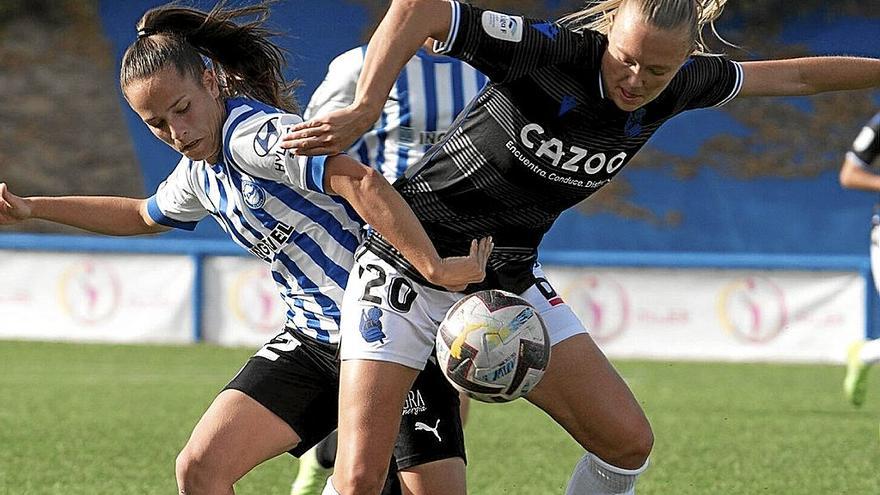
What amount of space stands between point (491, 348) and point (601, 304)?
10.1 metres

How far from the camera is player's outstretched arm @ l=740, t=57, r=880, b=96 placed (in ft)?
14.0

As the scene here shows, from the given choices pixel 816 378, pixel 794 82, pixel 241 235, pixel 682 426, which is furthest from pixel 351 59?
pixel 816 378

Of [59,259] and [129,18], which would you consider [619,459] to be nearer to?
[59,259]

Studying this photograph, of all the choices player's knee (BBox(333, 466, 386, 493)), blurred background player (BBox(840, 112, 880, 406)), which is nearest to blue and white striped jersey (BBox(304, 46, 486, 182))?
player's knee (BBox(333, 466, 386, 493))

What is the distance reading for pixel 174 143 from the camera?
164 inches

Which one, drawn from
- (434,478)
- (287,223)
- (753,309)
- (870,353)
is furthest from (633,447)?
(753,309)

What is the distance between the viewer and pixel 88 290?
14.6 m

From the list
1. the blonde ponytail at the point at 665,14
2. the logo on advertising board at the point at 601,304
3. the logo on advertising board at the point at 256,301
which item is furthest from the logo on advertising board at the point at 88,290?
the blonde ponytail at the point at 665,14

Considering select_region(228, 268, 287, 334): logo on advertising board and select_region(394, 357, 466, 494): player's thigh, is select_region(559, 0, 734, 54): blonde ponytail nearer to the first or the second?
select_region(394, 357, 466, 494): player's thigh

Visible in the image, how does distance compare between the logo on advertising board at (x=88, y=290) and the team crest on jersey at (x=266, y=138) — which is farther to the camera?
the logo on advertising board at (x=88, y=290)

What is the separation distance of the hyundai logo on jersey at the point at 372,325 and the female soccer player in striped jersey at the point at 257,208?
0.04 feet

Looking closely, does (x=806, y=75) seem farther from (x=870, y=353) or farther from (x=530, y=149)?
(x=870, y=353)

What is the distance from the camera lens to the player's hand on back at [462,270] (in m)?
3.84

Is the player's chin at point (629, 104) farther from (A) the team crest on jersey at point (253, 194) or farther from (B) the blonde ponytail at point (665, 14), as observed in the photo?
(A) the team crest on jersey at point (253, 194)
